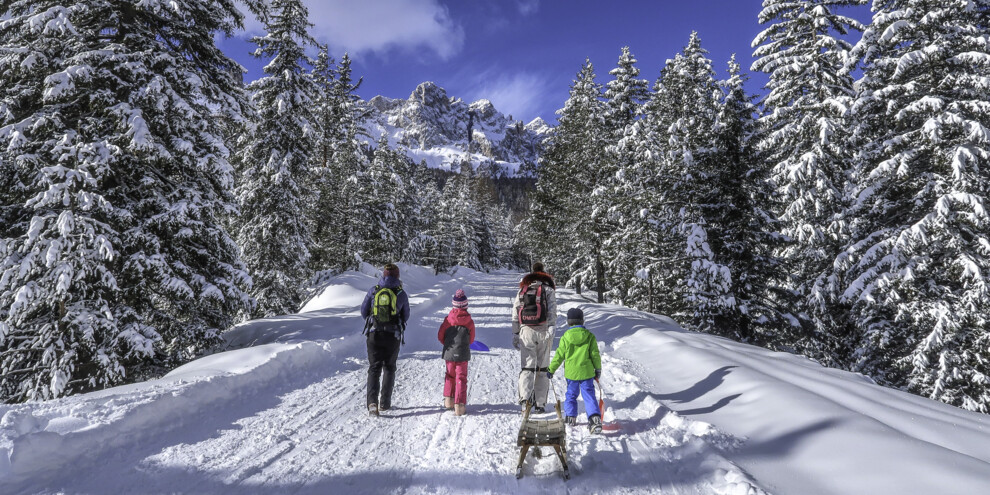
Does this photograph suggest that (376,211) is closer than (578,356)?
No

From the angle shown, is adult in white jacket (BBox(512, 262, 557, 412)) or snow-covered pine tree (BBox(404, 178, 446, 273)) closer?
adult in white jacket (BBox(512, 262, 557, 412))

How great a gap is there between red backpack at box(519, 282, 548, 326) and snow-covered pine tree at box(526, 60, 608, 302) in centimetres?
1448

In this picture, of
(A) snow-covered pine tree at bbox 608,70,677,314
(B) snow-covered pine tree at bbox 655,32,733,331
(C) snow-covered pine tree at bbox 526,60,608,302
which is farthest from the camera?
(C) snow-covered pine tree at bbox 526,60,608,302

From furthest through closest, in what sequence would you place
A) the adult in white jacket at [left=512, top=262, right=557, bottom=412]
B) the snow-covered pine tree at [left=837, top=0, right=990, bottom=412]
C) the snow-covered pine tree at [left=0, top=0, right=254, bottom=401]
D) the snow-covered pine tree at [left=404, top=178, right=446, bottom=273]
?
1. the snow-covered pine tree at [left=404, top=178, right=446, bottom=273]
2. the snow-covered pine tree at [left=837, top=0, right=990, bottom=412]
3. the snow-covered pine tree at [left=0, top=0, right=254, bottom=401]
4. the adult in white jacket at [left=512, top=262, right=557, bottom=412]

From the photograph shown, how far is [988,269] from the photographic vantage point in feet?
38.4

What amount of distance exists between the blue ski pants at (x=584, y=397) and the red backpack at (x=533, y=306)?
3.15 ft

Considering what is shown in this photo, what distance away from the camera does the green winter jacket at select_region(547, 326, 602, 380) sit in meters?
Answer: 5.64

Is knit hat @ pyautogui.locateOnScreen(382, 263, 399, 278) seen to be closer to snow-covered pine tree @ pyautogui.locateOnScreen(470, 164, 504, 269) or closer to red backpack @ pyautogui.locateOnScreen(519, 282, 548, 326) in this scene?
red backpack @ pyautogui.locateOnScreen(519, 282, 548, 326)

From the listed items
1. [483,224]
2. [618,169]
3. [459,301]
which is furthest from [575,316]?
[483,224]

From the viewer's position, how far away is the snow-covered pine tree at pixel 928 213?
38.0ft

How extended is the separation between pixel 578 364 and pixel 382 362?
2922 mm

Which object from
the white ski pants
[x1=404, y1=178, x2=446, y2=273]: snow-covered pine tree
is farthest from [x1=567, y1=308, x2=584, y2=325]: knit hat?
[x1=404, y1=178, x2=446, y2=273]: snow-covered pine tree

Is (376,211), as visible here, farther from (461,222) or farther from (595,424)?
(461,222)

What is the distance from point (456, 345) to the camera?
6457 millimetres
